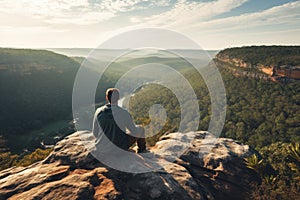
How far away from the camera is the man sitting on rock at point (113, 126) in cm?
555

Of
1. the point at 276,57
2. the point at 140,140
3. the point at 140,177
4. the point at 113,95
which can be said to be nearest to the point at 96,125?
the point at 113,95

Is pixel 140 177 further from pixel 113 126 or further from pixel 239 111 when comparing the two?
pixel 239 111

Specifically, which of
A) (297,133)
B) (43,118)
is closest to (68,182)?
(297,133)

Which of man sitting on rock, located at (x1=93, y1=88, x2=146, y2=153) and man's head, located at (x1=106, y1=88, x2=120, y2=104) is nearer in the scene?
man sitting on rock, located at (x1=93, y1=88, x2=146, y2=153)

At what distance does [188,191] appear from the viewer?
5.32m

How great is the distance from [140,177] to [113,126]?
4.86 feet

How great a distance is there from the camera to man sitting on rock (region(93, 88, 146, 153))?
18.2ft

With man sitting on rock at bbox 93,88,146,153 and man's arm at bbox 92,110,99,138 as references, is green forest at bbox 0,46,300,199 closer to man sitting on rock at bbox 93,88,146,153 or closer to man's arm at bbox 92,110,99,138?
man sitting on rock at bbox 93,88,146,153

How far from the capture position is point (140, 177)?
543 cm

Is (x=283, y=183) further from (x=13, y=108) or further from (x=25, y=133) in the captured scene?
(x=13, y=108)

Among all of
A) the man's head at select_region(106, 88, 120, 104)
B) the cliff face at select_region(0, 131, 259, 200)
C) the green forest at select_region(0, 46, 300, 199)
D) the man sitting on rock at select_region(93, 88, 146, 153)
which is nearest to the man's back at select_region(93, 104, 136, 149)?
the man sitting on rock at select_region(93, 88, 146, 153)

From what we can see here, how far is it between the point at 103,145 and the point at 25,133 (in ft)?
203

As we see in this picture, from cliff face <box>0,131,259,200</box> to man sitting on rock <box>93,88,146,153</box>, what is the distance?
28.4 inches

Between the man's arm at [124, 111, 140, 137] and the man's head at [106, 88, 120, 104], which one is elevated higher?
the man's head at [106, 88, 120, 104]
